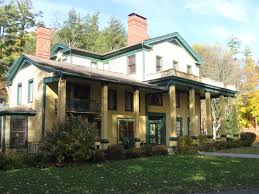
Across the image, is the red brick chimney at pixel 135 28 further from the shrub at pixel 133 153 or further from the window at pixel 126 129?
the shrub at pixel 133 153

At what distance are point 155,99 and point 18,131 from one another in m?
12.3

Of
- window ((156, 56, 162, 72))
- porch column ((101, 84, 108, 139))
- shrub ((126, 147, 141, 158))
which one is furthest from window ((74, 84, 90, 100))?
window ((156, 56, 162, 72))

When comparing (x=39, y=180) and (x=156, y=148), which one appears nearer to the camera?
(x=39, y=180)

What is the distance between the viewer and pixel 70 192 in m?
9.48

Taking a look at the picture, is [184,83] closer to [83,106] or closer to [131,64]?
[131,64]

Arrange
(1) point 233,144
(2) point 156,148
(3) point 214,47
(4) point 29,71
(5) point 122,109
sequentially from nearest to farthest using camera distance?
(2) point 156,148, (4) point 29,71, (5) point 122,109, (1) point 233,144, (3) point 214,47

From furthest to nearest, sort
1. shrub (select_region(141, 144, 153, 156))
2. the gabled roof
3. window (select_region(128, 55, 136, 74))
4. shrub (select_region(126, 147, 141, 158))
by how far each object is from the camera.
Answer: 1. window (select_region(128, 55, 136, 74))
2. the gabled roof
3. shrub (select_region(141, 144, 153, 156))
4. shrub (select_region(126, 147, 141, 158))

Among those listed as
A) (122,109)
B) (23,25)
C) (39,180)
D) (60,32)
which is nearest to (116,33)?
(60,32)

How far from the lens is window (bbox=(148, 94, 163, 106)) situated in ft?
94.7

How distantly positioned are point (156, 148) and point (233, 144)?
32.4 ft

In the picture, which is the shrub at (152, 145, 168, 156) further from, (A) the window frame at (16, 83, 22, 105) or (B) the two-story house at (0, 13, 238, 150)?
(A) the window frame at (16, 83, 22, 105)

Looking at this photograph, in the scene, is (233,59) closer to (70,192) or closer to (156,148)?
(156,148)

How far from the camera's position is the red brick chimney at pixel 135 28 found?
102 ft

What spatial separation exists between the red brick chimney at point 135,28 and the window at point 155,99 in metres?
5.54
